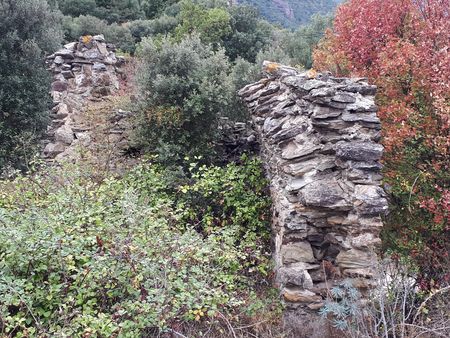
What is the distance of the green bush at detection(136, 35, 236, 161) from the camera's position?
7.07m

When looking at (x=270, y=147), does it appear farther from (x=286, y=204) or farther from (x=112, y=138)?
(x=112, y=138)

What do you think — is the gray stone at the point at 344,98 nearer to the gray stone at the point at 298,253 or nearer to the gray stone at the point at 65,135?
the gray stone at the point at 298,253

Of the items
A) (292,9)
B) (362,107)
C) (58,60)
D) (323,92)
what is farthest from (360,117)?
(292,9)

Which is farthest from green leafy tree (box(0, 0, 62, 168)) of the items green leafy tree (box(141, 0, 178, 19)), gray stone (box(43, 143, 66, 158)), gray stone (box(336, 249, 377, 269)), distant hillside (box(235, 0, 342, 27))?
distant hillside (box(235, 0, 342, 27))

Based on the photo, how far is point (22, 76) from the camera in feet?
29.1

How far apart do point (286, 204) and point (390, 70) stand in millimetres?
2893

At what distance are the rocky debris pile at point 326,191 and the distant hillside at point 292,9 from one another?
2497cm

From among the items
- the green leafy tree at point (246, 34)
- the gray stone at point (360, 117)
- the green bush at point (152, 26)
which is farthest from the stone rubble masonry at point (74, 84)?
the green bush at point (152, 26)

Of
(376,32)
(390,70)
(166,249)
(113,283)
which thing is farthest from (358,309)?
(376,32)

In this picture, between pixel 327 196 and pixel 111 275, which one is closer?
pixel 111 275

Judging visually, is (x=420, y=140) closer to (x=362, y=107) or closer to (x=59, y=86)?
(x=362, y=107)

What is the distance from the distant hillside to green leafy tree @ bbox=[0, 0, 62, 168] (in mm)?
21599

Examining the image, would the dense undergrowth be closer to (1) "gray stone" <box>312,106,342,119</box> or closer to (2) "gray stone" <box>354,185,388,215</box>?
Result: (2) "gray stone" <box>354,185,388,215</box>

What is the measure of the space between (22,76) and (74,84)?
1.26 metres
